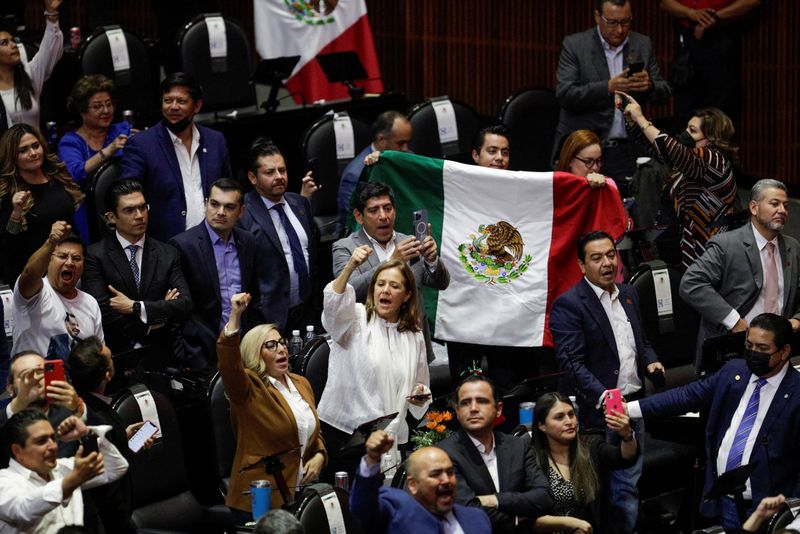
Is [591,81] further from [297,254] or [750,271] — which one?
[297,254]

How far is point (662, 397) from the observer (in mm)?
6828

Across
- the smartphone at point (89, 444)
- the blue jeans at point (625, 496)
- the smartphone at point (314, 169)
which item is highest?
the smartphone at point (314, 169)

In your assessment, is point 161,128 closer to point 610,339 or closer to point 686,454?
point 610,339


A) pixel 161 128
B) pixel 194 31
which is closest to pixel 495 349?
pixel 161 128

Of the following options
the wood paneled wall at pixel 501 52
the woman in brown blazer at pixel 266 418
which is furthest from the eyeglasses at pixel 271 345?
the wood paneled wall at pixel 501 52

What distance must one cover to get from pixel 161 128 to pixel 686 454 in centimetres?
332

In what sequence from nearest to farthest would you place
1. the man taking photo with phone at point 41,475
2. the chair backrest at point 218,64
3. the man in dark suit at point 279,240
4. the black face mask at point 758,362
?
the man taking photo with phone at point 41,475 → the black face mask at point 758,362 → the man in dark suit at point 279,240 → the chair backrest at point 218,64

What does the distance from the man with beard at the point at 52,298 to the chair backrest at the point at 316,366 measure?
971 mm

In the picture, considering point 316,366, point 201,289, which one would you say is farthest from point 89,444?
point 201,289

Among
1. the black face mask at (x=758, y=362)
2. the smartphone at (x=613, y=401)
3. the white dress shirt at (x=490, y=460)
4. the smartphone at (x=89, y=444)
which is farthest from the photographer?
the black face mask at (x=758, y=362)

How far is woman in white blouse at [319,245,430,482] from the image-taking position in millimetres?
6582

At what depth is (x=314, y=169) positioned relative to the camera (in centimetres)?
922

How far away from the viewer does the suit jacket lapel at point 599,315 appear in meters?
7.00

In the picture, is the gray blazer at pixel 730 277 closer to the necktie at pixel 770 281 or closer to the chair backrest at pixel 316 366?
the necktie at pixel 770 281
